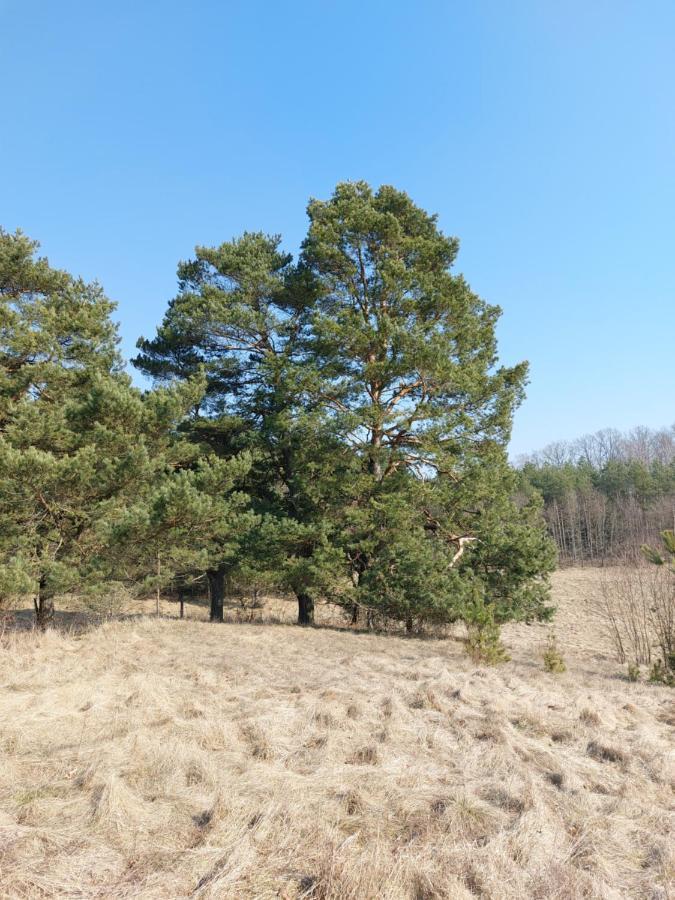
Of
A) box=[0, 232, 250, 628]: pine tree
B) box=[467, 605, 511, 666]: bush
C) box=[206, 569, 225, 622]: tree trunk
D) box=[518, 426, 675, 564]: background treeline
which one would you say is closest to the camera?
box=[467, 605, 511, 666]: bush

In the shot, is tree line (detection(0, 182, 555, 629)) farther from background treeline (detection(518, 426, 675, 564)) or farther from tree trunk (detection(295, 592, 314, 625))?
background treeline (detection(518, 426, 675, 564))

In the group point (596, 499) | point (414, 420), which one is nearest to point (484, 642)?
point (414, 420)

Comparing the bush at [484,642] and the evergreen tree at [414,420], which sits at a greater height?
the evergreen tree at [414,420]

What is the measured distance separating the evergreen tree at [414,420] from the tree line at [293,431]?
48mm

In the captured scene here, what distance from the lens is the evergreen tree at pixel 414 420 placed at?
36.2 ft

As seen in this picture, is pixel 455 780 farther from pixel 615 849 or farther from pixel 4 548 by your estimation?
pixel 4 548

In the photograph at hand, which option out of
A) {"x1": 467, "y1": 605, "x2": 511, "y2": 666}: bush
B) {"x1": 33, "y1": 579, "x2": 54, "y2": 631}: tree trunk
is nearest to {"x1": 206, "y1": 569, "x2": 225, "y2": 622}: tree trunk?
{"x1": 33, "y1": 579, "x2": 54, "y2": 631}: tree trunk

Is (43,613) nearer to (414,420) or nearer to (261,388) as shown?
(261,388)

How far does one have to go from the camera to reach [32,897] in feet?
7.72

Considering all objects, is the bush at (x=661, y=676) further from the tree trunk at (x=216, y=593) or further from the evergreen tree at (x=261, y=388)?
the tree trunk at (x=216, y=593)

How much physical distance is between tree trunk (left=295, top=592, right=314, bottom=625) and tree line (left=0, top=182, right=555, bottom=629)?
0.19ft

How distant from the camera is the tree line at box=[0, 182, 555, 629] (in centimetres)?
966

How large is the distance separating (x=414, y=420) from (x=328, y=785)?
876 centimetres

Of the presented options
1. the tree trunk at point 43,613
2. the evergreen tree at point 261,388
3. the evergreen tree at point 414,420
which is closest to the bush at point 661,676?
the evergreen tree at point 414,420
